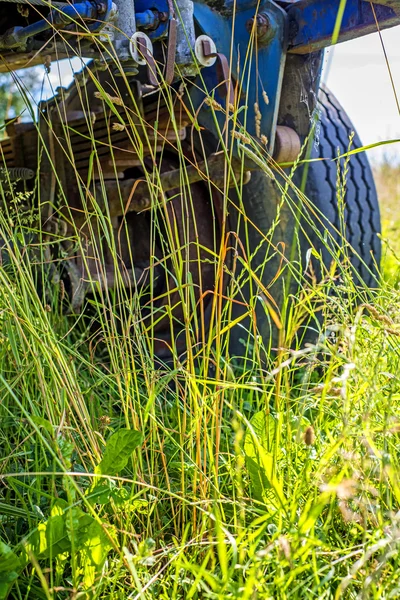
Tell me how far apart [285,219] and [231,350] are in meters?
0.46

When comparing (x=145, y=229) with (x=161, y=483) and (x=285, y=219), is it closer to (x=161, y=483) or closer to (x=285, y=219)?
(x=285, y=219)

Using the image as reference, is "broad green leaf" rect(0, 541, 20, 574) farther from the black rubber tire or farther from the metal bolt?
the metal bolt

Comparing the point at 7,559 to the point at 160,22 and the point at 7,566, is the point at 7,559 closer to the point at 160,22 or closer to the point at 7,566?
the point at 7,566

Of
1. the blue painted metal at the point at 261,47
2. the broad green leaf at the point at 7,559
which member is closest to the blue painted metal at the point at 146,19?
the blue painted metal at the point at 261,47

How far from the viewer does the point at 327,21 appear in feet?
5.35

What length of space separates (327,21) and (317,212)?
A: 60 centimetres

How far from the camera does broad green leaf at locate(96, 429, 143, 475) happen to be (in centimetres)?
104

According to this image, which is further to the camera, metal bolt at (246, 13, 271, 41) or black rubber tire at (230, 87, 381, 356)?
black rubber tire at (230, 87, 381, 356)

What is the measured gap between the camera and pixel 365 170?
2342mm

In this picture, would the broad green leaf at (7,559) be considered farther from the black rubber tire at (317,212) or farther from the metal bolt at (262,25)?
the metal bolt at (262,25)

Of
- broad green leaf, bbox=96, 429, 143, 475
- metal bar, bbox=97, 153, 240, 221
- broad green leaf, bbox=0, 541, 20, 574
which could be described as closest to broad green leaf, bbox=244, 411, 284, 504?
broad green leaf, bbox=96, 429, 143, 475

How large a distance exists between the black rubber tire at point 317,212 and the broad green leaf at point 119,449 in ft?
2.80

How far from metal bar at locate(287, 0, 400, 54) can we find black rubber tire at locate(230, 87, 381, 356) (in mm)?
270

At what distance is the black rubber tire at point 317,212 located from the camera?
2.02 metres
